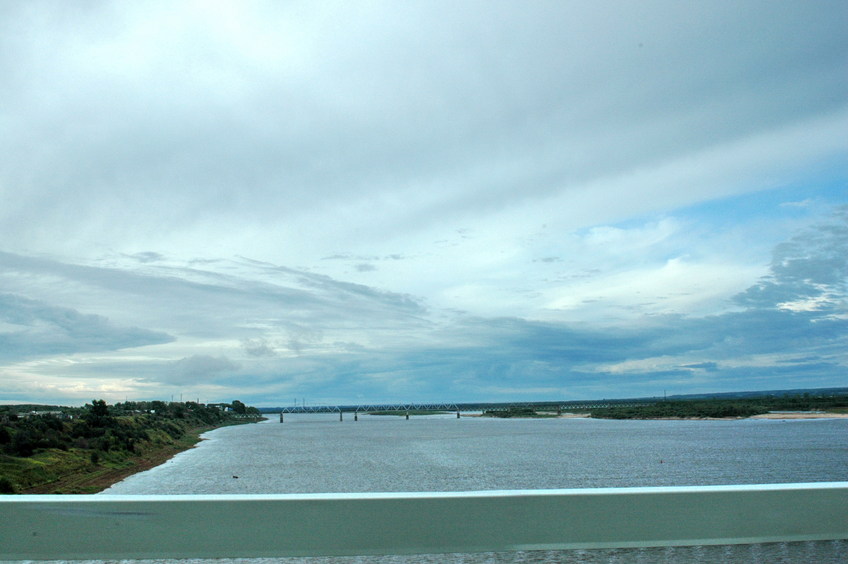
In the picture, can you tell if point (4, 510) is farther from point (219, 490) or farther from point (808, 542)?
point (219, 490)

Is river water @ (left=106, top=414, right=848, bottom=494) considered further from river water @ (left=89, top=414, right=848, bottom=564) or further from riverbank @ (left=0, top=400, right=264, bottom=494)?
riverbank @ (left=0, top=400, right=264, bottom=494)

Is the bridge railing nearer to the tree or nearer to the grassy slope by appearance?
the grassy slope

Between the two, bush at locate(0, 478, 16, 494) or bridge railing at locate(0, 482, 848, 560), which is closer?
bridge railing at locate(0, 482, 848, 560)

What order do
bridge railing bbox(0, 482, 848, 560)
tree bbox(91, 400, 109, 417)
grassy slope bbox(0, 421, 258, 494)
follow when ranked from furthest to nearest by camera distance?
tree bbox(91, 400, 109, 417)
grassy slope bbox(0, 421, 258, 494)
bridge railing bbox(0, 482, 848, 560)

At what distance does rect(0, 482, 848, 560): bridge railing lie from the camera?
2.58 metres

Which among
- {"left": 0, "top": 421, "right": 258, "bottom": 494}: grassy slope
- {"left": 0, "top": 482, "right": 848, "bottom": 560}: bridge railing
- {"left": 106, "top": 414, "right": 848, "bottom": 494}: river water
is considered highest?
{"left": 0, "top": 482, "right": 848, "bottom": 560}: bridge railing

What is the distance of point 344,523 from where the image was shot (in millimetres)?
2604

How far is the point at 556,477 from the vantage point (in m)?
47.6

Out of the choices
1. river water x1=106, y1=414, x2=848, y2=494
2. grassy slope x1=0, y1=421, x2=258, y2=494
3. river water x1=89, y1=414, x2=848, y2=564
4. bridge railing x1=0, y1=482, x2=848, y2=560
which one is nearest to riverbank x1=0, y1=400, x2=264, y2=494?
grassy slope x1=0, y1=421, x2=258, y2=494

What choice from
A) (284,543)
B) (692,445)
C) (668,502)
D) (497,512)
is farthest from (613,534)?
(692,445)

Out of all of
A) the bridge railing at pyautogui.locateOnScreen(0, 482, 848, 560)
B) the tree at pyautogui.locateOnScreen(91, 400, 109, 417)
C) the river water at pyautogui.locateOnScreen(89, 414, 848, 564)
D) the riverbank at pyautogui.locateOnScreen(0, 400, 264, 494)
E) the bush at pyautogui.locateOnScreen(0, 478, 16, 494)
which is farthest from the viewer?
the tree at pyautogui.locateOnScreen(91, 400, 109, 417)

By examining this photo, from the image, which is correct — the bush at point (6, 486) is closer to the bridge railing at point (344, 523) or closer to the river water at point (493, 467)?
the river water at point (493, 467)

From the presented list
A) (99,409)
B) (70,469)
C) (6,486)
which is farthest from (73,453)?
(99,409)

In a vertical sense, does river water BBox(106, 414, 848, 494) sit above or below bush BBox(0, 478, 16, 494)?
below
